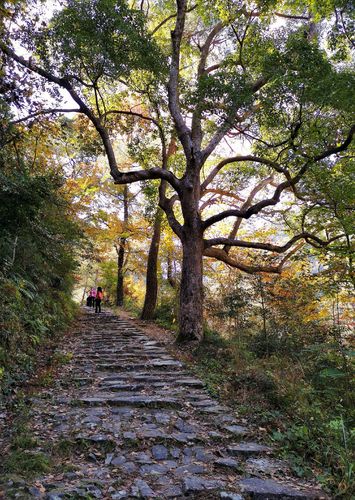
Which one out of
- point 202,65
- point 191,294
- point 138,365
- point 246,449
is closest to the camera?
point 246,449

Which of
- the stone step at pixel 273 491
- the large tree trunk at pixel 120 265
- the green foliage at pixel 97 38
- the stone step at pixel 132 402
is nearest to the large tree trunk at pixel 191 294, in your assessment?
the stone step at pixel 132 402

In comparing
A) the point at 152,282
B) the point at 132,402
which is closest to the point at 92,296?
the point at 152,282

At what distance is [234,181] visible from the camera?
40.6ft

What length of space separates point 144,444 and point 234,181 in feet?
32.4

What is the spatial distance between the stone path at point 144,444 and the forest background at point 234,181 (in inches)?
18.5

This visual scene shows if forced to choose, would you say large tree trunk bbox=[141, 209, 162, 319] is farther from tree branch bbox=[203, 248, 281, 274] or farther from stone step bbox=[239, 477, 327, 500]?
stone step bbox=[239, 477, 327, 500]

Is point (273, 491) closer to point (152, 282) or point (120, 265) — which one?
point (152, 282)

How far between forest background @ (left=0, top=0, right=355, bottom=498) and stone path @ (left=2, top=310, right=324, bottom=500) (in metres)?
0.47

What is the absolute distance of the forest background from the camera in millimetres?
5707

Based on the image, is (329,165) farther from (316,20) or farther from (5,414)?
(5,414)

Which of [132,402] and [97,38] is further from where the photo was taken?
[97,38]

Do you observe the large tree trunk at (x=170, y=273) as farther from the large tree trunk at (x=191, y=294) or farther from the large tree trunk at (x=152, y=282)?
the large tree trunk at (x=191, y=294)

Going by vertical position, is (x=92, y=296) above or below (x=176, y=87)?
below

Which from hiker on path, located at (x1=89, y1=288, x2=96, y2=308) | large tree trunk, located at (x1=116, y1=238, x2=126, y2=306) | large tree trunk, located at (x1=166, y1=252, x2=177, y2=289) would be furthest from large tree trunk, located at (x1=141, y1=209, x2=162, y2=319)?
hiker on path, located at (x1=89, y1=288, x2=96, y2=308)
